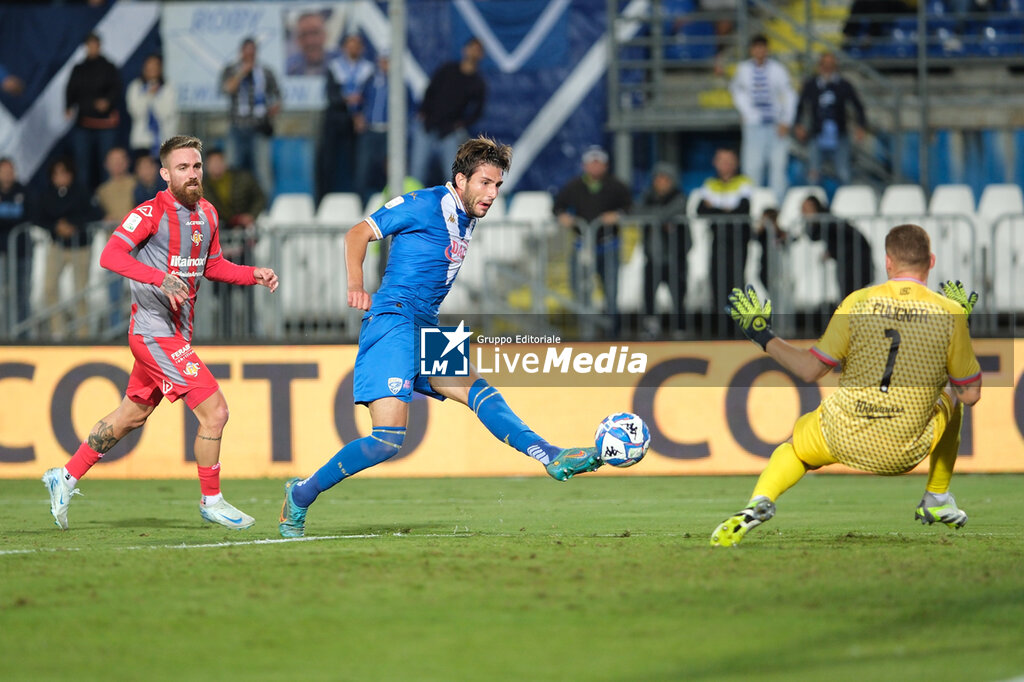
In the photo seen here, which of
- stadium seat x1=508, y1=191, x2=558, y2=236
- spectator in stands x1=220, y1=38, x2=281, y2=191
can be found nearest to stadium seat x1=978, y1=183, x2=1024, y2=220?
stadium seat x1=508, y1=191, x2=558, y2=236

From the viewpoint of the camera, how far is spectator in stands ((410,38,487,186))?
19812 mm

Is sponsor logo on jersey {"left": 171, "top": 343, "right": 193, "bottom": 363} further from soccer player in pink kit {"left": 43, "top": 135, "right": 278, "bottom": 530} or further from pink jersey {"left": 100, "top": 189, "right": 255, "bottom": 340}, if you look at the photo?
pink jersey {"left": 100, "top": 189, "right": 255, "bottom": 340}

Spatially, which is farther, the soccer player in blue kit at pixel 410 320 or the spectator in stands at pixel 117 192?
the spectator in stands at pixel 117 192

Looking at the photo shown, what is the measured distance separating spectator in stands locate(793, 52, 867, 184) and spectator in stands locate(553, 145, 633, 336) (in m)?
3.22

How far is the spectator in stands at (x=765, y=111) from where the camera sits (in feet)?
61.3

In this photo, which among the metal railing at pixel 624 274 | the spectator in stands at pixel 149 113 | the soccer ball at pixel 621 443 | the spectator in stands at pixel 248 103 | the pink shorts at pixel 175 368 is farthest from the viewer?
the spectator in stands at pixel 149 113

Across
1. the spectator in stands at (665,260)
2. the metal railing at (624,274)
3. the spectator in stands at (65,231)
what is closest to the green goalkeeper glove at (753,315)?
the metal railing at (624,274)

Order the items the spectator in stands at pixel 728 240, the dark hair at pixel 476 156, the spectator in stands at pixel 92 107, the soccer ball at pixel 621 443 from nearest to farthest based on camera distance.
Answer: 1. the soccer ball at pixel 621 443
2. the dark hair at pixel 476 156
3. the spectator in stands at pixel 728 240
4. the spectator in stands at pixel 92 107

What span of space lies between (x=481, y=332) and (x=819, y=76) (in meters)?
5.94

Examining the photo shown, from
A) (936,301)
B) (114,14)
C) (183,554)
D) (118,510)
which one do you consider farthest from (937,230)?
(114,14)

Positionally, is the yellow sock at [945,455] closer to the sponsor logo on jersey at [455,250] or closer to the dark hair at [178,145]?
the sponsor logo on jersey at [455,250]

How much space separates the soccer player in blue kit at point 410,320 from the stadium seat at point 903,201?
33.1ft

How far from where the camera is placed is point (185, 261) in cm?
952

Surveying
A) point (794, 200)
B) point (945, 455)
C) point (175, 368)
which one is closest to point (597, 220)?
point (794, 200)
